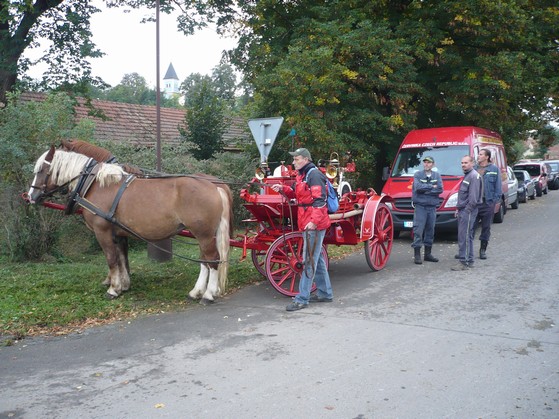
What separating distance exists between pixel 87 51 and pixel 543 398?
14338mm

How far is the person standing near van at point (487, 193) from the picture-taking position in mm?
10094

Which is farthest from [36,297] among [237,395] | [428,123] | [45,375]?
[428,123]

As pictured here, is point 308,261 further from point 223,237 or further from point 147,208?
point 147,208

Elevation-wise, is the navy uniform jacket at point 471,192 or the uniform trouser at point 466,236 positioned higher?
the navy uniform jacket at point 471,192

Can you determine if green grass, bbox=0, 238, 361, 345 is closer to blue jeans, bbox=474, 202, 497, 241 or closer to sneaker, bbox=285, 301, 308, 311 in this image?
sneaker, bbox=285, 301, 308, 311

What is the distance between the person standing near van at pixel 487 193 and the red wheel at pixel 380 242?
1788 millimetres

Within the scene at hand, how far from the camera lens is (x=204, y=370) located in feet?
16.4

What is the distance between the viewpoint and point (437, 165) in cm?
1303

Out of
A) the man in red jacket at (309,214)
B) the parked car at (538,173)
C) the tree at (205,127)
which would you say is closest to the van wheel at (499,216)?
the tree at (205,127)

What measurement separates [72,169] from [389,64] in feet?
32.3

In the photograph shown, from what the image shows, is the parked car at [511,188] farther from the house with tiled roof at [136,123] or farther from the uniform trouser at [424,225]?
the uniform trouser at [424,225]

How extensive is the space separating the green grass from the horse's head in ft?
4.47

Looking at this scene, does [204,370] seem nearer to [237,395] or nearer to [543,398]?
[237,395]

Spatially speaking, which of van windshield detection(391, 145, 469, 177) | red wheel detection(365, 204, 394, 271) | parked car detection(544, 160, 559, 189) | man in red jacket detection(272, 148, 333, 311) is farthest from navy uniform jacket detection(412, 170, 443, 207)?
parked car detection(544, 160, 559, 189)
